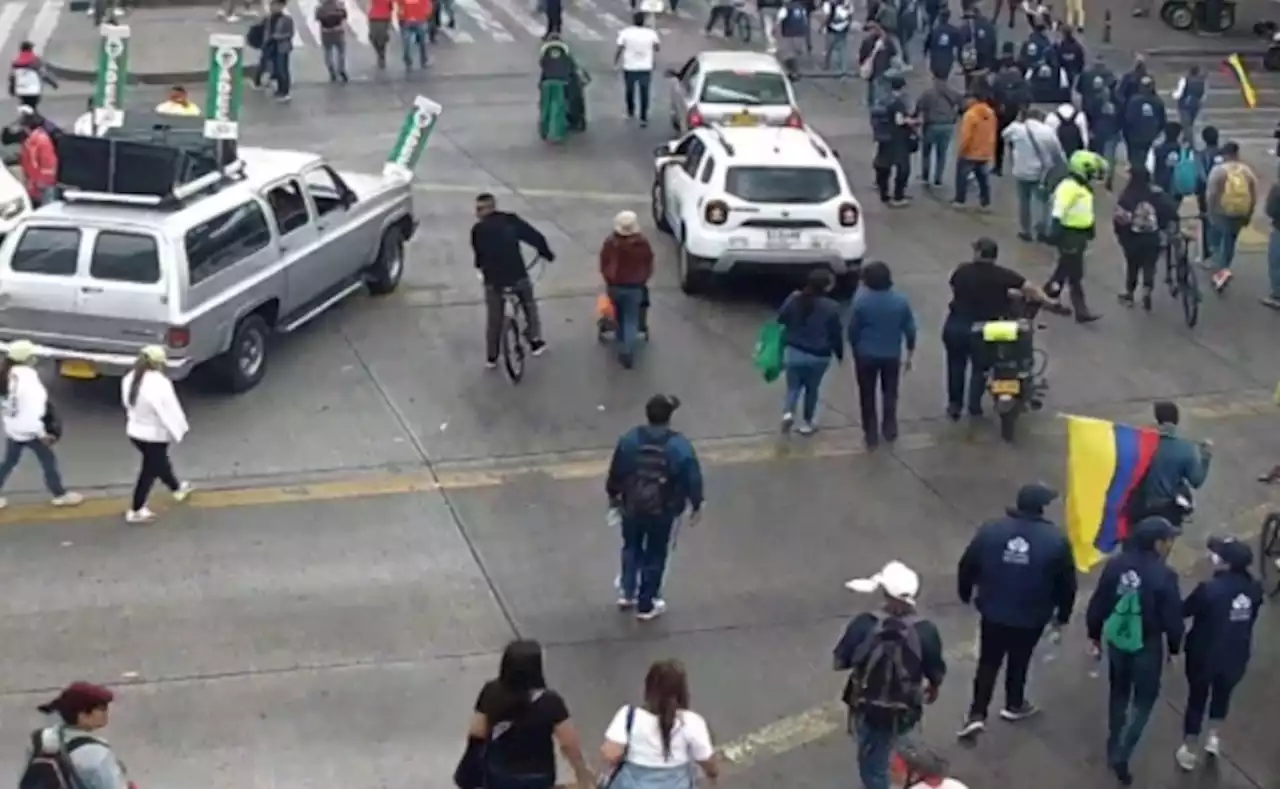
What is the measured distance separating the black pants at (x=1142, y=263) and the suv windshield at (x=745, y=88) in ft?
22.7

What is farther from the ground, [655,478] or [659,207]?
[655,478]

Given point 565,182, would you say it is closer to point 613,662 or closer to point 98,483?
point 98,483

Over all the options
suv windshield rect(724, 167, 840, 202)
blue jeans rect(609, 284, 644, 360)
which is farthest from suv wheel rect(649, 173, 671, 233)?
blue jeans rect(609, 284, 644, 360)

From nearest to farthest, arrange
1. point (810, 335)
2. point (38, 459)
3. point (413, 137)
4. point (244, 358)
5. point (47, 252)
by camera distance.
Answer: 1. point (38, 459)
2. point (810, 335)
3. point (47, 252)
4. point (244, 358)
5. point (413, 137)

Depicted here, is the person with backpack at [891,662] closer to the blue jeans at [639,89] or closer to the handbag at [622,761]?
the handbag at [622,761]

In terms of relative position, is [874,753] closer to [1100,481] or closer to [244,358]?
[1100,481]

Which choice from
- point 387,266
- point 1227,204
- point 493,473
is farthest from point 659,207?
point 493,473

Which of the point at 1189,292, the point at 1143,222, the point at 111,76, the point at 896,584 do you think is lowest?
the point at 1189,292

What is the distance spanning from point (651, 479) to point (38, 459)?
198 inches

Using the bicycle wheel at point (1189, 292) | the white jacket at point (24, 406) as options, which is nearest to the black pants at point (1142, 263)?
the bicycle wheel at point (1189, 292)

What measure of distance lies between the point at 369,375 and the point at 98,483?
3074 millimetres

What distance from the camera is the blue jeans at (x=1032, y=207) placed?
21531mm

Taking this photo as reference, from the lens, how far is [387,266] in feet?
62.0

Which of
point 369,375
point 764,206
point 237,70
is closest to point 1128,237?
point 764,206
